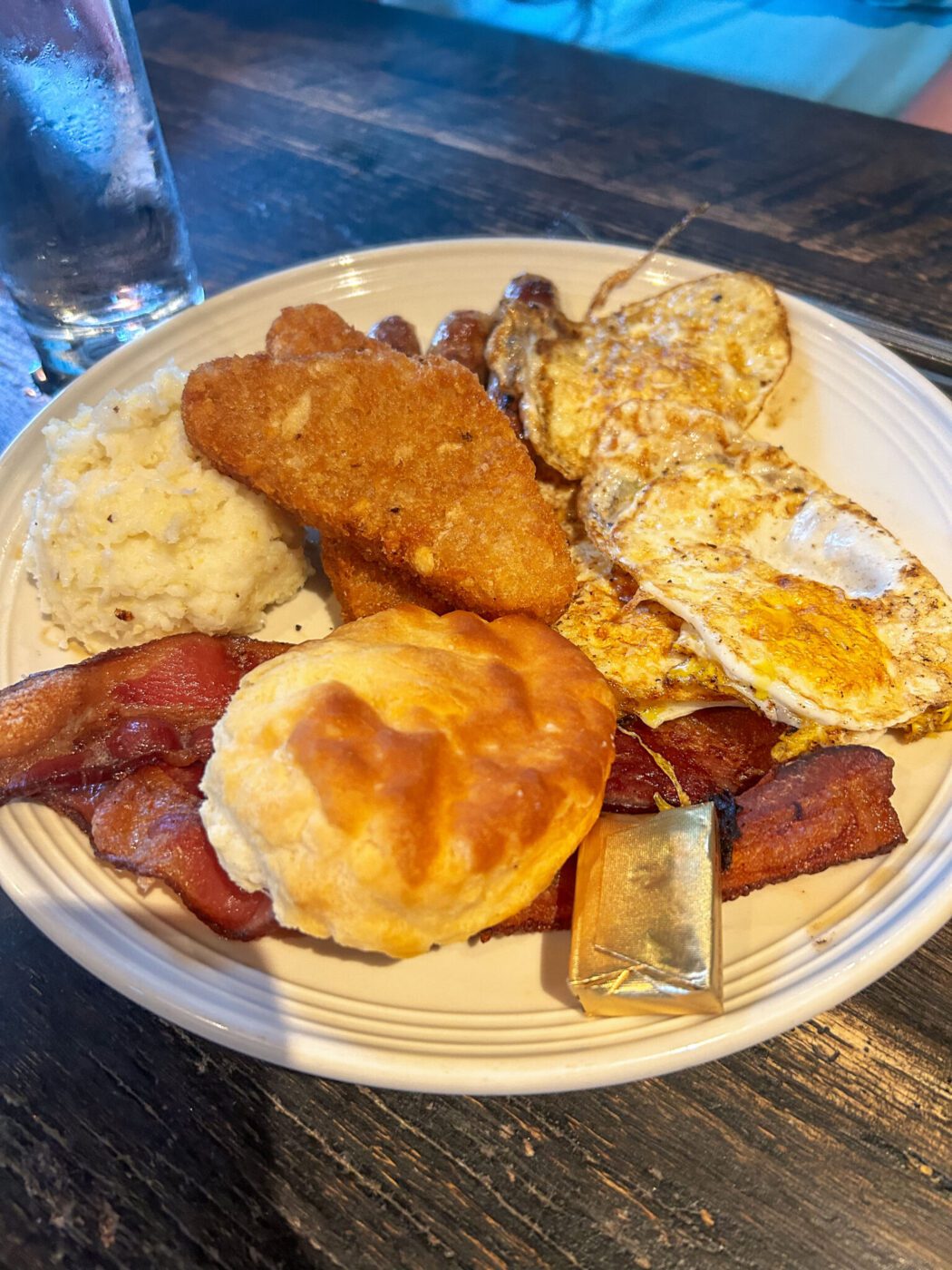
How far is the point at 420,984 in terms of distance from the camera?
1.62 m

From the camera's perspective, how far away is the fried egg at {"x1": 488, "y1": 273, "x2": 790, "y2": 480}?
2.54m

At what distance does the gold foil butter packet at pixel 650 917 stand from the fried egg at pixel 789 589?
0.42 metres

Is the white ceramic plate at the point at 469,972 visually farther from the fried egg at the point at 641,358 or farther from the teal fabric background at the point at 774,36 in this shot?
the teal fabric background at the point at 774,36

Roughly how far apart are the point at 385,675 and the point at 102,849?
0.68m

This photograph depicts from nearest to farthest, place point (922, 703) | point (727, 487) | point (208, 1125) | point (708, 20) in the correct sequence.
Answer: point (208, 1125)
point (922, 703)
point (727, 487)
point (708, 20)

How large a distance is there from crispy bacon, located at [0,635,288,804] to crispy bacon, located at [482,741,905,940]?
0.79m

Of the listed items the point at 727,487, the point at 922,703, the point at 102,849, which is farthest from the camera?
the point at 727,487

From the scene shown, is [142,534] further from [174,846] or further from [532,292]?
[532,292]

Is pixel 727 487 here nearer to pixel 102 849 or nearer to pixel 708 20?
pixel 102 849

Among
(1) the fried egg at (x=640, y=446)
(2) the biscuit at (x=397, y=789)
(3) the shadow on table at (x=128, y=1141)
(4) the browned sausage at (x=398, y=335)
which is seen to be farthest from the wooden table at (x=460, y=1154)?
(4) the browned sausage at (x=398, y=335)

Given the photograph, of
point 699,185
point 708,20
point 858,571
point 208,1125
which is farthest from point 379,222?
point 708,20

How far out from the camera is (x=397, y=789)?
142 centimetres

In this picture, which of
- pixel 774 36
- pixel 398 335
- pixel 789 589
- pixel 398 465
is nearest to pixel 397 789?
pixel 398 465

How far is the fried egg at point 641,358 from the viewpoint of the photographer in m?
2.54
